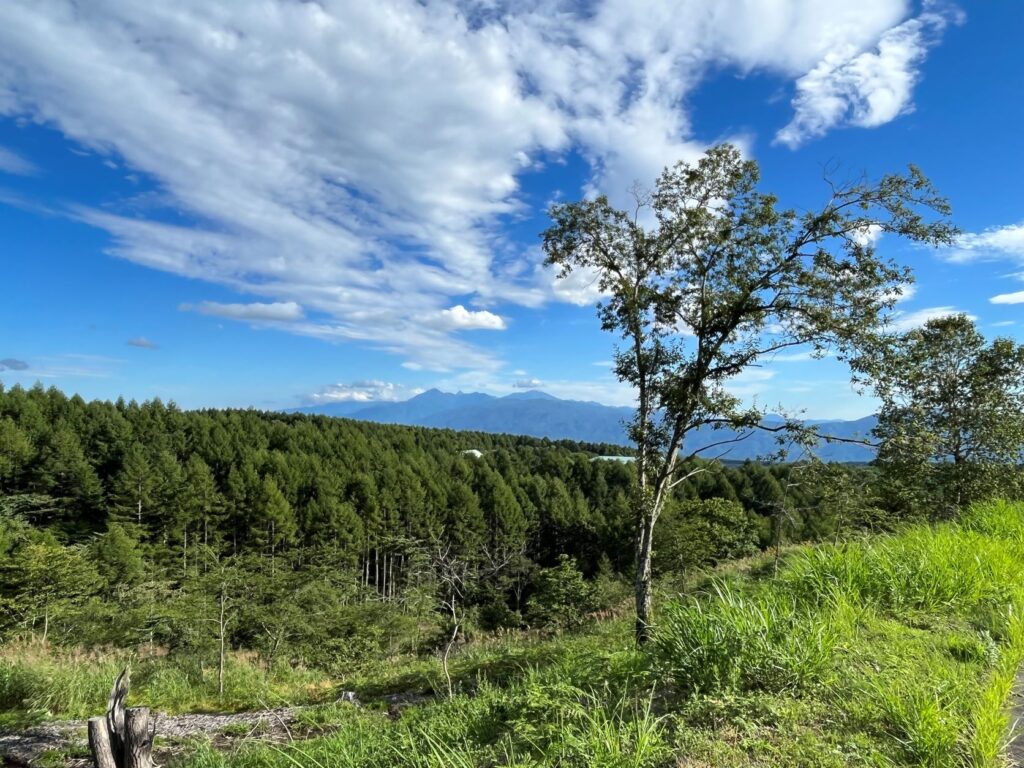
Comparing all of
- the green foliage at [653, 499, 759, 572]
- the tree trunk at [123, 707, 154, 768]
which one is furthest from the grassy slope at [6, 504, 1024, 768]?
the green foliage at [653, 499, 759, 572]

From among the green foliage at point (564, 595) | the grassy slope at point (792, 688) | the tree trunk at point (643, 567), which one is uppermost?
the grassy slope at point (792, 688)

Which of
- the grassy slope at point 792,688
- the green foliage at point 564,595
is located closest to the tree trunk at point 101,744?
the grassy slope at point 792,688

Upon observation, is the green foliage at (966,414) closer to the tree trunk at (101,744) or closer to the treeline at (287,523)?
the treeline at (287,523)

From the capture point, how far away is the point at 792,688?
3.11 metres

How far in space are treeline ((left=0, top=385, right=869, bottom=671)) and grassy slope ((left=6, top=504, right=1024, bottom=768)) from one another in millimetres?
6246

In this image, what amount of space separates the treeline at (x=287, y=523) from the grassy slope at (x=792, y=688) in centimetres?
625

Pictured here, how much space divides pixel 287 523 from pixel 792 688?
6810cm

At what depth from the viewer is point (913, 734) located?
99.0 inches

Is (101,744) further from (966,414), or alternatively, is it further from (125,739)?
(966,414)

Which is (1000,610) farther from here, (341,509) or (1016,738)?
(341,509)

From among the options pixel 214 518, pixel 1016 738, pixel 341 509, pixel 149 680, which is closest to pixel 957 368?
pixel 1016 738

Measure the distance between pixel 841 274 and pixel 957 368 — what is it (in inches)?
534

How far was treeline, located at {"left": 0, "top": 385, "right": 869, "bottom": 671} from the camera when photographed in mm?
26688

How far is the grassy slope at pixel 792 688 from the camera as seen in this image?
2615 mm
